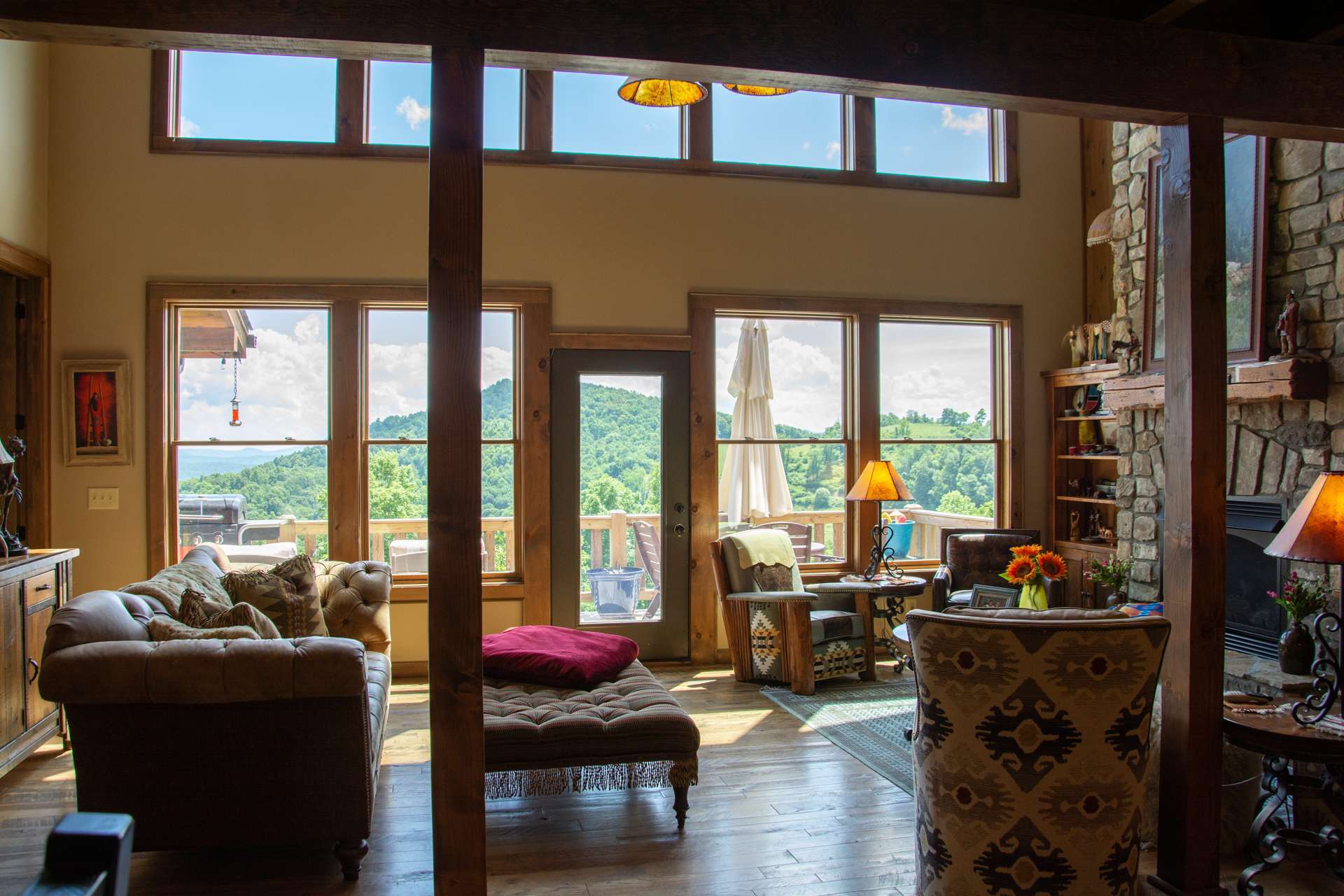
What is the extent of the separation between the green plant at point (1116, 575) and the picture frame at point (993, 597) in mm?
819

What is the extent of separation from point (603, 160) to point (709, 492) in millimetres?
2223

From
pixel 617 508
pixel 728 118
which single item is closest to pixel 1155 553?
pixel 617 508

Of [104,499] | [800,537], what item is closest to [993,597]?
[800,537]

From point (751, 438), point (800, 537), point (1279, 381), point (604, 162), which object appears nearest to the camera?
point (1279, 381)

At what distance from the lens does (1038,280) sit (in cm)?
669

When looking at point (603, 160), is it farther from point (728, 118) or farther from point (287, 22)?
point (287, 22)

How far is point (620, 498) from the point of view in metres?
6.07

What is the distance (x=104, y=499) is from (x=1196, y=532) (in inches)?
218

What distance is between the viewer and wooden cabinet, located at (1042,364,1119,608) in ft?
20.4

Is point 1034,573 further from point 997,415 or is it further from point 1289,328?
point 997,415

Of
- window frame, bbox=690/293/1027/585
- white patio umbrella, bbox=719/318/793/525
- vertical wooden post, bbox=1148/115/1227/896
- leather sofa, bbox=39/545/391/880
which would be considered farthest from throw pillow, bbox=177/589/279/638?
white patio umbrella, bbox=719/318/793/525

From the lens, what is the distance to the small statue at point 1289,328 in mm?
4504

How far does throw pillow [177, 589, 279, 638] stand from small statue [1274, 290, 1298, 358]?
4.65 metres

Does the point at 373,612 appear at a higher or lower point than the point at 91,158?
lower
